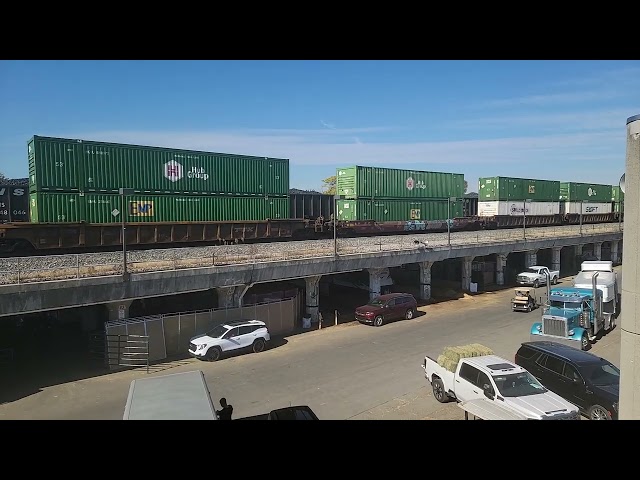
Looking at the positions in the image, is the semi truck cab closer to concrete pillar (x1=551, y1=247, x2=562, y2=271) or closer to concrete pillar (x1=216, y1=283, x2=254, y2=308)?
concrete pillar (x1=216, y1=283, x2=254, y2=308)

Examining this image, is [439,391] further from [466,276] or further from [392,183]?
[392,183]

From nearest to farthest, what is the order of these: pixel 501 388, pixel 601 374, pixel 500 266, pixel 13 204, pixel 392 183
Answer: pixel 501 388 < pixel 601 374 < pixel 13 204 < pixel 392 183 < pixel 500 266

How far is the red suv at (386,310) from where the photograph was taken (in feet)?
82.6

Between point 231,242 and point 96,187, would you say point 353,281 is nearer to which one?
point 231,242

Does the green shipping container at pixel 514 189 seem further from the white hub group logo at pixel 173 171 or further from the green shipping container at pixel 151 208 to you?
the white hub group logo at pixel 173 171

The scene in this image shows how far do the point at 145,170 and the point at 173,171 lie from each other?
1483 mm

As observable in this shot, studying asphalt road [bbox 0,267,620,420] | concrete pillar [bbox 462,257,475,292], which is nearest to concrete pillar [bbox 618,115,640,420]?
asphalt road [bbox 0,267,620,420]

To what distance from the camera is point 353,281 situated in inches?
1432

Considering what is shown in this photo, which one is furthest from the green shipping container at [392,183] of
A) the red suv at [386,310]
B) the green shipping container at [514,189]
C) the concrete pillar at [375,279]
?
the red suv at [386,310]

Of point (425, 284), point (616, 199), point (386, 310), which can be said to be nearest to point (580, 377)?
point (386, 310)

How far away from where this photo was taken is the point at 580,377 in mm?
12438

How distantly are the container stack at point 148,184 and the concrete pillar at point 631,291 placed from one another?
18.2 m

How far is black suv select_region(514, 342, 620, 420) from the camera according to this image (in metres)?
11.9

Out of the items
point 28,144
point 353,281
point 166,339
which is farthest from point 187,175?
point 353,281
